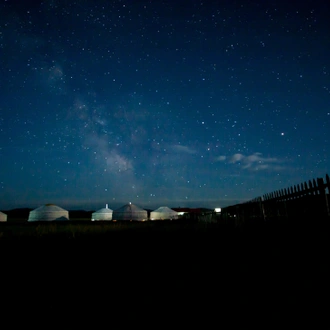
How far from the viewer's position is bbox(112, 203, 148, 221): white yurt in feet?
129

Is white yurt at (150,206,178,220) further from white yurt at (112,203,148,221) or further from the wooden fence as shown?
the wooden fence

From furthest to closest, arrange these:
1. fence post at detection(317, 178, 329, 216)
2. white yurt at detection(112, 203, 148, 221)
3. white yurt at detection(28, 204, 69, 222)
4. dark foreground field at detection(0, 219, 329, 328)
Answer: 1. white yurt at detection(28, 204, 69, 222)
2. white yurt at detection(112, 203, 148, 221)
3. fence post at detection(317, 178, 329, 216)
4. dark foreground field at detection(0, 219, 329, 328)

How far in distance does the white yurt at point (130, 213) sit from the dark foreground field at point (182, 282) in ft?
114

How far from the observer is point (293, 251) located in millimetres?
4227

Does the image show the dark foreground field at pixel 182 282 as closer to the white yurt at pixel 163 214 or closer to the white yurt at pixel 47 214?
the white yurt at pixel 47 214

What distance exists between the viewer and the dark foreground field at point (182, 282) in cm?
229

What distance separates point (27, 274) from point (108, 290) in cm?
157

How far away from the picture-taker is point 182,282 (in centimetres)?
305

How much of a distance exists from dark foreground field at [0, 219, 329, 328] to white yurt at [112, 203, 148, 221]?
34.8 m

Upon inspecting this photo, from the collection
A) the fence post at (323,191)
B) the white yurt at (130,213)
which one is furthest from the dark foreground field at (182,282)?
the white yurt at (130,213)

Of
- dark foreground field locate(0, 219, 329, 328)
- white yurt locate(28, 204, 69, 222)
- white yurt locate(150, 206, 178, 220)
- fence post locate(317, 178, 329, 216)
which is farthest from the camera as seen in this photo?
white yurt locate(150, 206, 178, 220)

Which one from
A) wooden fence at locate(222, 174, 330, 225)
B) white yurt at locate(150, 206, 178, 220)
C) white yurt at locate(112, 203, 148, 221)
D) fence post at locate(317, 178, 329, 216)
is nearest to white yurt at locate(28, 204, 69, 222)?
white yurt at locate(112, 203, 148, 221)

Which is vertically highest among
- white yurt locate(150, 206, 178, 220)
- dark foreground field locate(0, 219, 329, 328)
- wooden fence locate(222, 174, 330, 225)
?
white yurt locate(150, 206, 178, 220)

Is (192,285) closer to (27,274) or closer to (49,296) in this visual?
(49,296)
